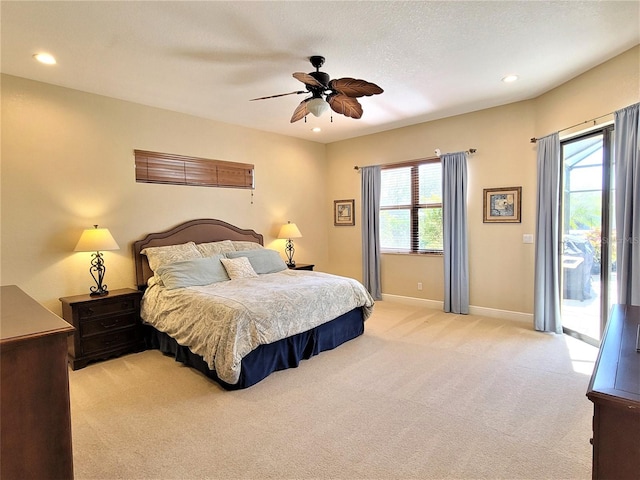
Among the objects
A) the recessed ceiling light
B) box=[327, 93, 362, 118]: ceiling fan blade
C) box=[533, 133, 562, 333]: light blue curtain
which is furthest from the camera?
box=[533, 133, 562, 333]: light blue curtain

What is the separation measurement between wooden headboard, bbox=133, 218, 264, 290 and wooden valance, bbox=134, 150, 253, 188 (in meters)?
0.57

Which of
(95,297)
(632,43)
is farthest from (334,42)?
(95,297)

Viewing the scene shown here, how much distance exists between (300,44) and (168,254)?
108 inches

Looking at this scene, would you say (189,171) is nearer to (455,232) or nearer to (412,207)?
(412,207)

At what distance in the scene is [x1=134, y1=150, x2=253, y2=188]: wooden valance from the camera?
14.0 feet

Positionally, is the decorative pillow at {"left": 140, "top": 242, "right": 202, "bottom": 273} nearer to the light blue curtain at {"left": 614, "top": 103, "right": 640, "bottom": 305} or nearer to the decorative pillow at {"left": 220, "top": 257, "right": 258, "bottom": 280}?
the decorative pillow at {"left": 220, "top": 257, "right": 258, "bottom": 280}

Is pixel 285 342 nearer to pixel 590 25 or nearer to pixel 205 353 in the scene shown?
pixel 205 353

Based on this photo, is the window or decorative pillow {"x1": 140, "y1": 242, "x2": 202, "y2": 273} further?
the window

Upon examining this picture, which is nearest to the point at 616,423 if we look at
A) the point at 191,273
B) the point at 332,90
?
the point at 332,90

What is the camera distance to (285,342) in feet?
10.8

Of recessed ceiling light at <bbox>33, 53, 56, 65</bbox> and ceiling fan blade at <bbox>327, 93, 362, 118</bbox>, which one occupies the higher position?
recessed ceiling light at <bbox>33, 53, 56, 65</bbox>

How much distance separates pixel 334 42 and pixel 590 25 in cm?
194

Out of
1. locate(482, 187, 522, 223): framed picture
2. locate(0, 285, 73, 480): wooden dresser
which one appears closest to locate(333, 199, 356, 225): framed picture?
locate(482, 187, 522, 223): framed picture

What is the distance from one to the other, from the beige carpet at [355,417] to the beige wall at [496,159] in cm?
116
